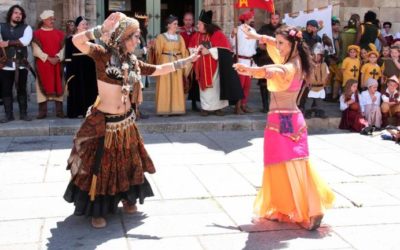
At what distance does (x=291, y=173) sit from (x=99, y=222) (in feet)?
5.17

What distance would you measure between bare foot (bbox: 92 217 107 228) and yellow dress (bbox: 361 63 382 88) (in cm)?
648

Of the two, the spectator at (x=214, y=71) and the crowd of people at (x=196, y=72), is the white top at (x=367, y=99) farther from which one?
the spectator at (x=214, y=71)

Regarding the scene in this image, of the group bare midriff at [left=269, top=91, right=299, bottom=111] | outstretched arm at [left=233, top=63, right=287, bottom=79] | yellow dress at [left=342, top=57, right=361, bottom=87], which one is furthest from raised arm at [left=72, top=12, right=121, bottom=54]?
yellow dress at [left=342, top=57, right=361, bottom=87]

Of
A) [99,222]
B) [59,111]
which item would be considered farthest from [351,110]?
[99,222]

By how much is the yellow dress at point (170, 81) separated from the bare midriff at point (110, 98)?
4605 millimetres

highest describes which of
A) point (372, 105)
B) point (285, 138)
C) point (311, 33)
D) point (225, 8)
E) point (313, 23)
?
point (225, 8)

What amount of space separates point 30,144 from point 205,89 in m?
2.97

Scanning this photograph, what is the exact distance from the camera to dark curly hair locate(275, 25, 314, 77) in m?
4.45

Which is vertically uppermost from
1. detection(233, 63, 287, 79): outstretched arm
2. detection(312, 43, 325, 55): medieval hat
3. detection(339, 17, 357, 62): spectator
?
detection(339, 17, 357, 62): spectator

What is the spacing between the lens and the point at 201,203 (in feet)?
17.0

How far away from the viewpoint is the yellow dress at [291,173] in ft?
14.6

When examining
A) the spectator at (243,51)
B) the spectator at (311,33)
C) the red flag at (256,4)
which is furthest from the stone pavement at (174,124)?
the red flag at (256,4)

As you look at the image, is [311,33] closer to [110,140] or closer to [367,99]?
[367,99]

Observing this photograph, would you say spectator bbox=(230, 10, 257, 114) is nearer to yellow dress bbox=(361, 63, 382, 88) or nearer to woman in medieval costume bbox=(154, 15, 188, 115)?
woman in medieval costume bbox=(154, 15, 188, 115)
